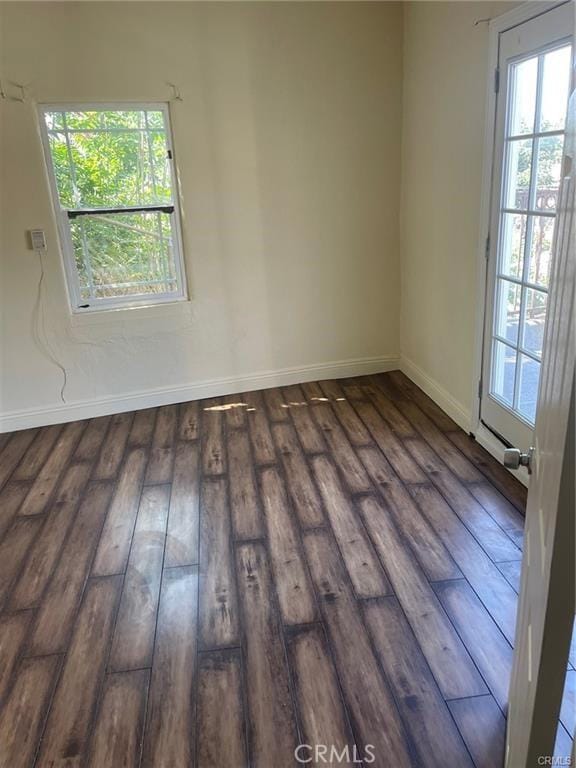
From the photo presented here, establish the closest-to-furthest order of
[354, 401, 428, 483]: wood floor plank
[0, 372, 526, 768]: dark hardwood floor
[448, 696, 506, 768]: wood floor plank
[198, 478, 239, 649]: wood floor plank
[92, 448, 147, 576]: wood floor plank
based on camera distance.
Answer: [448, 696, 506, 768]: wood floor plank → [0, 372, 526, 768]: dark hardwood floor → [198, 478, 239, 649]: wood floor plank → [92, 448, 147, 576]: wood floor plank → [354, 401, 428, 483]: wood floor plank

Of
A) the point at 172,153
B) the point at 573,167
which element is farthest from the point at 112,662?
the point at 172,153

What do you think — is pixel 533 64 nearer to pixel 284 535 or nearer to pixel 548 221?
pixel 548 221

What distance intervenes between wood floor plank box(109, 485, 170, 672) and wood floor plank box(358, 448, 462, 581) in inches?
42.7

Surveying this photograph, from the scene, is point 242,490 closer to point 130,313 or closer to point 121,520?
point 121,520

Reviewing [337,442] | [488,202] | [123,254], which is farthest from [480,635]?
[123,254]

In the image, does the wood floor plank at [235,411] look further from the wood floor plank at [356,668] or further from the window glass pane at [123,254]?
the wood floor plank at [356,668]

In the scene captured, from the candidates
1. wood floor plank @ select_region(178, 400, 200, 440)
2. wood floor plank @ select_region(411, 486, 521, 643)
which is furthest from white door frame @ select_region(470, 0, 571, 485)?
wood floor plank @ select_region(178, 400, 200, 440)

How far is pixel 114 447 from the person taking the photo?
355 centimetres

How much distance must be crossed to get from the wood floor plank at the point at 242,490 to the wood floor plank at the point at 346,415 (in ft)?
2.11

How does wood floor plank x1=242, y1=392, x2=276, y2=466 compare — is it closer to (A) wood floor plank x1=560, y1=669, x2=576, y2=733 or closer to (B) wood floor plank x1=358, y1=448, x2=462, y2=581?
(B) wood floor plank x1=358, y1=448, x2=462, y2=581

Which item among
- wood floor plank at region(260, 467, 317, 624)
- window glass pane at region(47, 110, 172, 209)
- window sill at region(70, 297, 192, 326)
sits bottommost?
wood floor plank at region(260, 467, 317, 624)

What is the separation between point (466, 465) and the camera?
3064mm

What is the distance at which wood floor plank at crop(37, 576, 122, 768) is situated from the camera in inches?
64.9

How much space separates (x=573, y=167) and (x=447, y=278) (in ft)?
9.23
